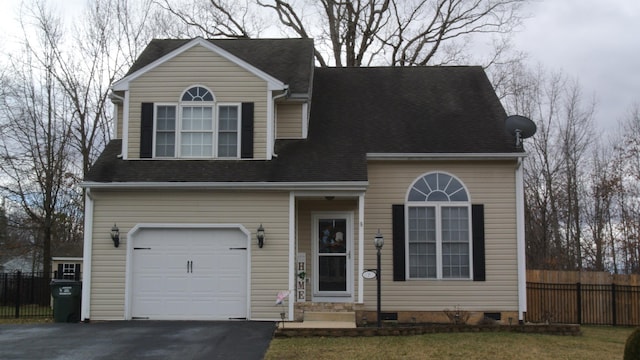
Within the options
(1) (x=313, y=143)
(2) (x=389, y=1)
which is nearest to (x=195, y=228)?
(1) (x=313, y=143)

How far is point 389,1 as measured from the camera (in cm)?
3209

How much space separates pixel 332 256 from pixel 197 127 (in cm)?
449

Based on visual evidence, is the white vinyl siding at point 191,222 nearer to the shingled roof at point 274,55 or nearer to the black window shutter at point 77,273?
the shingled roof at point 274,55

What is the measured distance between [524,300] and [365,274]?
4062 mm

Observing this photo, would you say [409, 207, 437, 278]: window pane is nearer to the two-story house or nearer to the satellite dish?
the two-story house

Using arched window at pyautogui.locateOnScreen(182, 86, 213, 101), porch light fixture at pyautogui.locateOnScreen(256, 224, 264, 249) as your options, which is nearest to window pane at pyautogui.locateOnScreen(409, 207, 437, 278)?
porch light fixture at pyautogui.locateOnScreen(256, 224, 264, 249)

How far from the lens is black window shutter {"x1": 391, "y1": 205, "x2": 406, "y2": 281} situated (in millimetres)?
15250

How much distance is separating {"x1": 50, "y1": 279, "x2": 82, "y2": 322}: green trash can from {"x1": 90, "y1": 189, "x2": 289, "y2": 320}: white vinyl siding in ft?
1.86

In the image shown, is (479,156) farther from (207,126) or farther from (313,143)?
(207,126)

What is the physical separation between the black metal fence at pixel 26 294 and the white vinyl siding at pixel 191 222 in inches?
192

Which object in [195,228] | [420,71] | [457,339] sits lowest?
[457,339]

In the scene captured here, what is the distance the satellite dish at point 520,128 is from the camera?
15.3 m

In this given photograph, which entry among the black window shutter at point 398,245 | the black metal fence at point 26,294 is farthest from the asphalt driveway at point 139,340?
the black metal fence at point 26,294

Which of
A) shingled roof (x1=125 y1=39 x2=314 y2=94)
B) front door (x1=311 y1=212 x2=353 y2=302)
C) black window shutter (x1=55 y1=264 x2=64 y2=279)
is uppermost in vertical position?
shingled roof (x1=125 y1=39 x2=314 y2=94)
